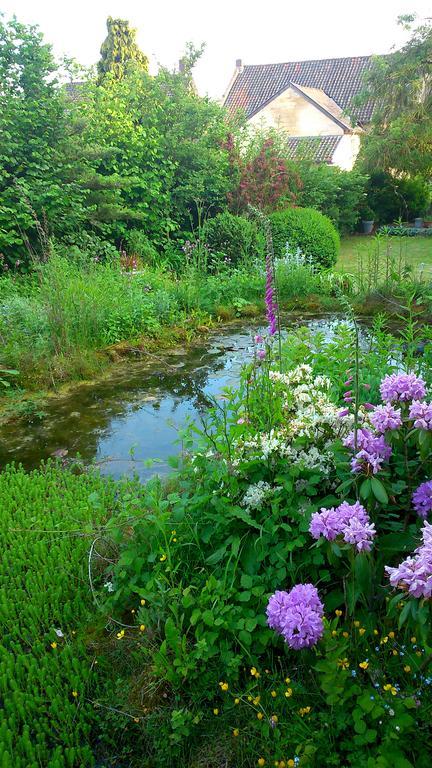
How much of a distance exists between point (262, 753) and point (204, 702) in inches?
11.1

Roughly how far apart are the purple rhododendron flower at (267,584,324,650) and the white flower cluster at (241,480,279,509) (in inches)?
19.0

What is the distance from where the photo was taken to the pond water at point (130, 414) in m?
4.26

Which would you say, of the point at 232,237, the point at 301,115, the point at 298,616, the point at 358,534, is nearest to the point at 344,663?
the point at 298,616

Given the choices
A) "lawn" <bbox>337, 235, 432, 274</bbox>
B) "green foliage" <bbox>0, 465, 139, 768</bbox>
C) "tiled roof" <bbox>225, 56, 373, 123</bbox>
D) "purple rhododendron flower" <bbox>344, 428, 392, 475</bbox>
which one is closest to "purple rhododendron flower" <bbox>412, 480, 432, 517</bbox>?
"purple rhododendron flower" <bbox>344, 428, 392, 475</bbox>

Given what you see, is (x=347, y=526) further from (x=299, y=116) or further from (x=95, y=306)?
(x=299, y=116)

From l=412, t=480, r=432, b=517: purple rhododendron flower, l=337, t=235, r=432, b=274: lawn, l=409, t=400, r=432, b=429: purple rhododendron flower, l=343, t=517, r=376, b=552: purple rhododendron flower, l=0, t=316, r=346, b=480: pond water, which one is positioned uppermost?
l=409, t=400, r=432, b=429: purple rhododendron flower

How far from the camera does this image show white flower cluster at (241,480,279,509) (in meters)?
2.24

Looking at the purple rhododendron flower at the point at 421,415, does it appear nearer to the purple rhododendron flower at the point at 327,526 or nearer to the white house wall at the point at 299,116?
the purple rhododendron flower at the point at 327,526

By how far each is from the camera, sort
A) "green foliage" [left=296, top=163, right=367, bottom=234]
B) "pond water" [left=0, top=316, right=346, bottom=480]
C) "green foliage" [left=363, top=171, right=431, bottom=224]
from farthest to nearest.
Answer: "green foliage" [left=363, top=171, right=431, bottom=224], "green foliage" [left=296, top=163, right=367, bottom=234], "pond water" [left=0, top=316, right=346, bottom=480]

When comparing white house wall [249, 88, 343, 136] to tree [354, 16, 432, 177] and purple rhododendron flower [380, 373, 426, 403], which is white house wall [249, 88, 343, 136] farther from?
purple rhododendron flower [380, 373, 426, 403]

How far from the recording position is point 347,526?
5.71 ft

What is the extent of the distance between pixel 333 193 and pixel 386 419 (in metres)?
17.8

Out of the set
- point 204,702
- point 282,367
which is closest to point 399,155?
point 282,367

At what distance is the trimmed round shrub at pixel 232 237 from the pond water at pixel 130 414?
3.93m
